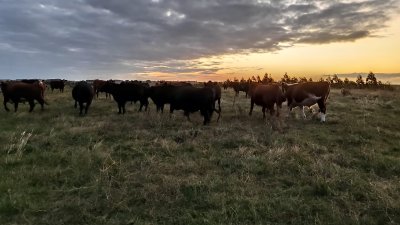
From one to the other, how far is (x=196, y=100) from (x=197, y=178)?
29.8 feet

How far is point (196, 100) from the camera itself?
55.7ft

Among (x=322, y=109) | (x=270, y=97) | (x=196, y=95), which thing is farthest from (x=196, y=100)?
(x=322, y=109)

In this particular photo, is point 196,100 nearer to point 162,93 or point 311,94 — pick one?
point 162,93

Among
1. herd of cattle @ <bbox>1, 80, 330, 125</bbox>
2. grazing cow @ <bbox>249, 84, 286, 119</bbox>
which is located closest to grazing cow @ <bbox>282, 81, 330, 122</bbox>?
herd of cattle @ <bbox>1, 80, 330, 125</bbox>

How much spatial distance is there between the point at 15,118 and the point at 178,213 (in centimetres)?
1466

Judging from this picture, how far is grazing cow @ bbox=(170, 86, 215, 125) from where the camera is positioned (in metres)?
16.7

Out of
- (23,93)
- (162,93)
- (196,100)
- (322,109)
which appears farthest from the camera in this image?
(23,93)

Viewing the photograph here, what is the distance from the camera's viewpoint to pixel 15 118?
60.6 feet

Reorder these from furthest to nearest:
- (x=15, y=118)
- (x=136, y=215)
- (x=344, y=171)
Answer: (x=15, y=118), (x=344, y=171), (x=136, y=215)

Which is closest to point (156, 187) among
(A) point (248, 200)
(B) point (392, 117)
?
(A) point (248, 200)

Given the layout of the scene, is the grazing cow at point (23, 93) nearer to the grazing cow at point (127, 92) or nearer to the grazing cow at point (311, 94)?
the grazing cow at point (127, 92)

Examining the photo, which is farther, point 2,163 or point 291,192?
point 2,163

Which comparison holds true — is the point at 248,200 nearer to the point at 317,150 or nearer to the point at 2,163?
the point at 317,150

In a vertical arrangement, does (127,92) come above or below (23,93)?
below
